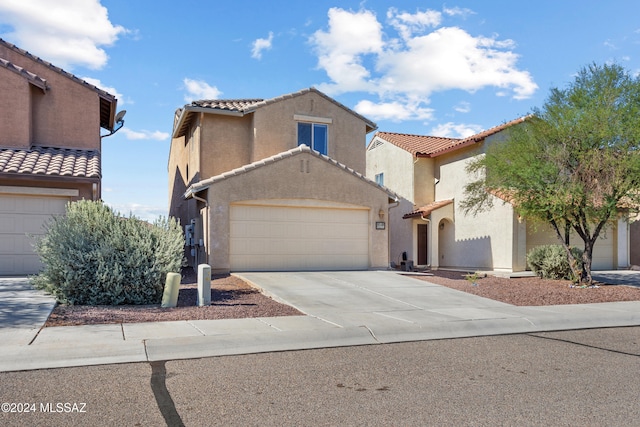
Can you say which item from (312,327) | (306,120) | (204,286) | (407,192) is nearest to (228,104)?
(306,120)

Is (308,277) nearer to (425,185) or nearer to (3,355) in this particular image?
(3,355)

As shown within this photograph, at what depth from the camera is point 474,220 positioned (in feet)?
79.8

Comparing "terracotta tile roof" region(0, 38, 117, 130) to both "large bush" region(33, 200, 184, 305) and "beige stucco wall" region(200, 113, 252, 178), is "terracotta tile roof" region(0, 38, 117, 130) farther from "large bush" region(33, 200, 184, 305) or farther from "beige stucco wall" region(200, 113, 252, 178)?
"large bush" region(33, 200, 184, 305)

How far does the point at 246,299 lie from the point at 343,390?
6741 millimetres

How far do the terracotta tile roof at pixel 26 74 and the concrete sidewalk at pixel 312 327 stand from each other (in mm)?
7161

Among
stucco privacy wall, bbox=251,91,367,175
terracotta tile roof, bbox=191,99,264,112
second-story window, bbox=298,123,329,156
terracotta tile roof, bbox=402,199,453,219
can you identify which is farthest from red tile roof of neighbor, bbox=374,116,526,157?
terracotta tile roof, bbox=191,99,264,112

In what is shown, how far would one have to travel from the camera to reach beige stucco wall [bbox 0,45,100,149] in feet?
60.0

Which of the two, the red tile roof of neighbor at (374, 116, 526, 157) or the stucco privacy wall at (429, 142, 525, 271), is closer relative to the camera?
the stucco privacy wall at (429, 142, 525, 271)

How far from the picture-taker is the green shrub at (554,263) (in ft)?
63.8

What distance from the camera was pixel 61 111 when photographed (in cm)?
1867

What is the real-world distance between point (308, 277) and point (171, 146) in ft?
56.8

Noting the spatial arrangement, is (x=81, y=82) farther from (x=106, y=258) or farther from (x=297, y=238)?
(x=106, y=258)

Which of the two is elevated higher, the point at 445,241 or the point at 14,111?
the point at 14,111

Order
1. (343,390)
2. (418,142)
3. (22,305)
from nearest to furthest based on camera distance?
1. (343,390)
2. (22,305)
3. (418,142)
